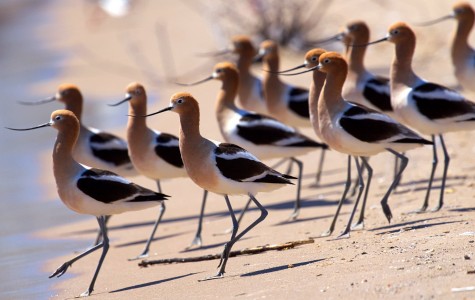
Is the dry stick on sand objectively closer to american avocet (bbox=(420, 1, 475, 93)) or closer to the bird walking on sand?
the bird walking on sand

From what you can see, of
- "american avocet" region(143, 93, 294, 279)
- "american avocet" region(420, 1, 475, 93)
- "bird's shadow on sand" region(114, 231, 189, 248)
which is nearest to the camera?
"american avocet" region(143, 93, 294, 279)

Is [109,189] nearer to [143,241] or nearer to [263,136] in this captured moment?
[143,241]

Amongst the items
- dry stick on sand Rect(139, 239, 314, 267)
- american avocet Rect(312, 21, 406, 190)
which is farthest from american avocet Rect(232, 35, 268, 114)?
dry stick on sand Rect(139, 239, 314, 267)

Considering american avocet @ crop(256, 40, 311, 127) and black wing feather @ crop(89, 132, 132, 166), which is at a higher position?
american avocet @ crop(256, 40, 311, 127)

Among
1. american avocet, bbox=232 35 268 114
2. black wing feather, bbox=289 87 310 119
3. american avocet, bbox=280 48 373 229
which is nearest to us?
american avocet, bbox=280 48 373 229

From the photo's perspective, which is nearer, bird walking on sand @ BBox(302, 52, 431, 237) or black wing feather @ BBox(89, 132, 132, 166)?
bird walking on sand @ BBox(302, 52, 431, 237)

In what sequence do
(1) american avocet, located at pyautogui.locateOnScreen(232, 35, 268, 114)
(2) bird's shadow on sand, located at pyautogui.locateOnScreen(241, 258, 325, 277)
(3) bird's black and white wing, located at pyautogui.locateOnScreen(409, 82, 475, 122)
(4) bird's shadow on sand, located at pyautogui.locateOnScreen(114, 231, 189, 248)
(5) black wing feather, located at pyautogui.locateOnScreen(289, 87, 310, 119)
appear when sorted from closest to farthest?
(2) bird's shadow on sand, located at pyautogui.locateOnScreen(241, 258, 325, 277) → (3) bird's black and white wing, located at pyautogui.locateOnScreen(409, 82, 475, 122) → (4) bird's shadow on sand, located at pyautogui.locateOnScreen(114, 231, 189, 248) → (5) black wing feather, located at pyautogui.locateOnScreen(289, 87, 310, 119) → (1) american avocet, located at pyautogui.locateOnScreen(232, 35, 268, 114)

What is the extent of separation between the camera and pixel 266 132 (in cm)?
962

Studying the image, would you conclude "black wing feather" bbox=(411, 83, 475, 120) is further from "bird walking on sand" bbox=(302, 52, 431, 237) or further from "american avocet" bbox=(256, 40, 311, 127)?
→ "american avocet" bbox=(256, 40, 311, 127)

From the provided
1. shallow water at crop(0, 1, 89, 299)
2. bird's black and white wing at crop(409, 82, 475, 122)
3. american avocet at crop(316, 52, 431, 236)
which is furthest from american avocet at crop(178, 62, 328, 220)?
shallow water at crop(0, 1, 89, 299)

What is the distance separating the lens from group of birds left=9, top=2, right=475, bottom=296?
7.53 metres

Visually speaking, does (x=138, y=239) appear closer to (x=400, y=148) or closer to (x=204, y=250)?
(x=204, y=250)

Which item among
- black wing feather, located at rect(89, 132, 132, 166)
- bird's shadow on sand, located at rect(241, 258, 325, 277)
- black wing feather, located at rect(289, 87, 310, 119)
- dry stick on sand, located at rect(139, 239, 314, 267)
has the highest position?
black wing feather, located at rect(289, 87, 310, 119)

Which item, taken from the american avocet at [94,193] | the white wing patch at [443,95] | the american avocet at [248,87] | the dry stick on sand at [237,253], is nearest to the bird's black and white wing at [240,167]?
the dry stick on sand at [237,253]
